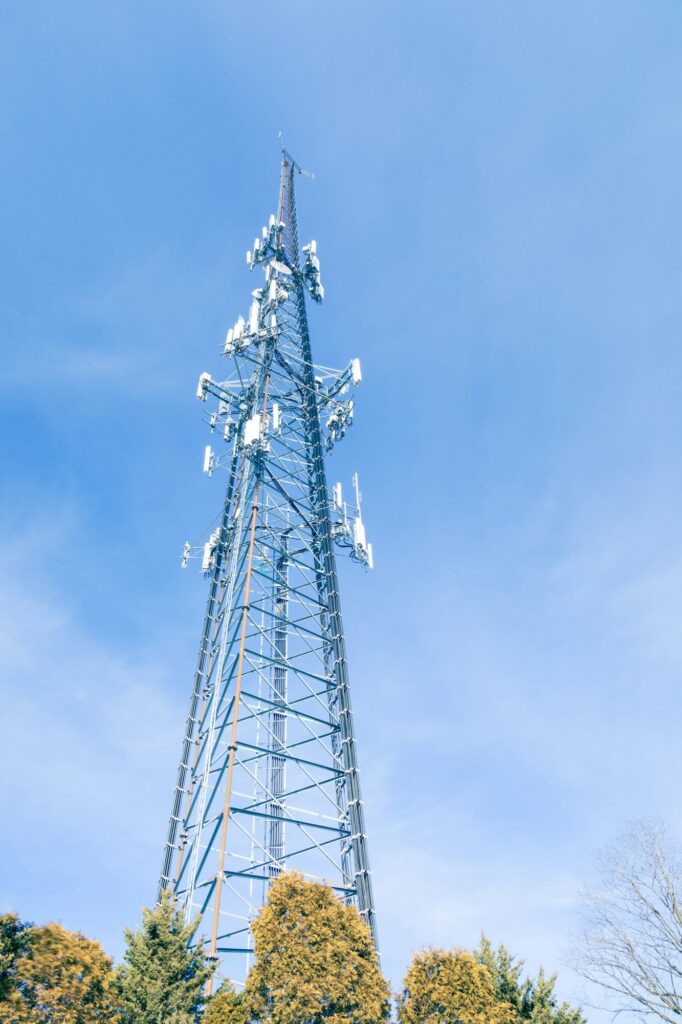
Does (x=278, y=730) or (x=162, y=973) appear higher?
(x=278, y=730)

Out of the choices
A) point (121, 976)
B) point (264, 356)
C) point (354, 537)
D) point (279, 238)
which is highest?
point (279, 238)

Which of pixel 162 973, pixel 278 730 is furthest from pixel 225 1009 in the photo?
pixel 278 730

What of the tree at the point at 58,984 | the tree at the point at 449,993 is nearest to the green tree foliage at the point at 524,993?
the tree at the point at 449,993

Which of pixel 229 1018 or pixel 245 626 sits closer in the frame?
pixel 229 1018

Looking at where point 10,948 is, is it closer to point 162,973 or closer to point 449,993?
point 162,973

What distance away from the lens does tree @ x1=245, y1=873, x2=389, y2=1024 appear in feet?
57.8

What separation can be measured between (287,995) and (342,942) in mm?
1870

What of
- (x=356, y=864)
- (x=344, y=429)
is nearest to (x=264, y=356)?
(x=344, y=429)

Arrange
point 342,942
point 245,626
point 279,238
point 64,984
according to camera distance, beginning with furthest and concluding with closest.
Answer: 1. point 279,238
2. point 245,626
3. point 342,942
4. point 64,984

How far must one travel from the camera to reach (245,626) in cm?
2784

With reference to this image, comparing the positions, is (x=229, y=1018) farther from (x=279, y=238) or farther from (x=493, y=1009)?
(x=279, y=238)

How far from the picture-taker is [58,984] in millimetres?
16531

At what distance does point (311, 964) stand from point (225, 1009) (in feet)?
7.50

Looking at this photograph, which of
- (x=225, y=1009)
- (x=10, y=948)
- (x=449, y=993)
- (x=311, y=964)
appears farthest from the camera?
(x=449, y=993)
